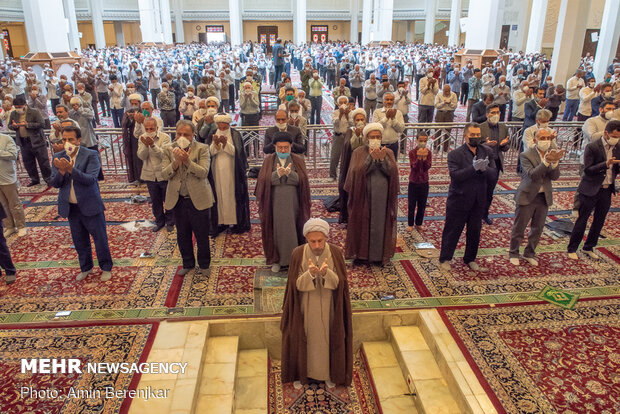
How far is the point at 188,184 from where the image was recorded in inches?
177

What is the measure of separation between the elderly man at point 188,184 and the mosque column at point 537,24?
20096 mm

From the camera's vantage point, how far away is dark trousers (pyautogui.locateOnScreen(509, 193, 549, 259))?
491 cm

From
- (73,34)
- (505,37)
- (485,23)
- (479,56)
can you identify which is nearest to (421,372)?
(479,56)

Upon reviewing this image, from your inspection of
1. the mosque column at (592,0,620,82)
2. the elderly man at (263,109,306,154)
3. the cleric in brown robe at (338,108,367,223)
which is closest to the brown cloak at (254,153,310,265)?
the elderly man at (263,109,306,154)

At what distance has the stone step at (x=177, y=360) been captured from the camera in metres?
3.22

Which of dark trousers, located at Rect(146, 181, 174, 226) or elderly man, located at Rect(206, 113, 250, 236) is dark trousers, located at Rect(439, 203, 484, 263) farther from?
dark trousers, located at Rect(146, 181, 174, 226)

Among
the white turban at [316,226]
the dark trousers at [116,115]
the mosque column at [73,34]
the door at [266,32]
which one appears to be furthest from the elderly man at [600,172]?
the door at [266,32]

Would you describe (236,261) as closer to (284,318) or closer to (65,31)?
(284,318)

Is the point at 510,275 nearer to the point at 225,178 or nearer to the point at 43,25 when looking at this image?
the point at 225,178

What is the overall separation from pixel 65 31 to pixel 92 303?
52.5ft

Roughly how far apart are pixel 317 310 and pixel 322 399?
749 mm

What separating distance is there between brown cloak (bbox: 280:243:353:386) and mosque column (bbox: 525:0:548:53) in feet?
68.6

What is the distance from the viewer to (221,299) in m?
4.50

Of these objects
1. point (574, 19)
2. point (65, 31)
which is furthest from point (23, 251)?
point (574, 19)
